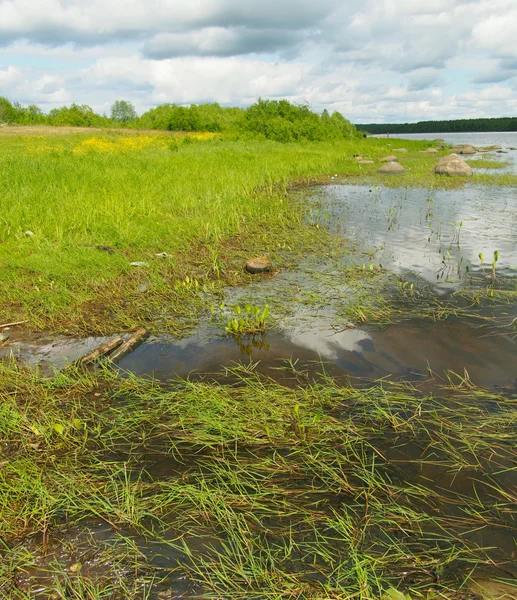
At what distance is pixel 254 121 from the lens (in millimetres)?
36094

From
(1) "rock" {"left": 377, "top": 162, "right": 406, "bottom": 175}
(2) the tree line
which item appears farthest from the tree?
(1) "rock" {"left": 377, "top": 162, "right": 406, "bottom": 175}

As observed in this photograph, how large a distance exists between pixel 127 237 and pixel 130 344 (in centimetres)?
371

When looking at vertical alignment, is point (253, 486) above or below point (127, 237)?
below

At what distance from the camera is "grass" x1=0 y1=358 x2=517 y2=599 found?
2.07 metres

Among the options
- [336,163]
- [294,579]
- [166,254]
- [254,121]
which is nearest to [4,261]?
[166,254]

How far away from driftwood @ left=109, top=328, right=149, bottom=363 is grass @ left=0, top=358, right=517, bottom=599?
0.47 meters

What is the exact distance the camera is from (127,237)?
7.61 metres

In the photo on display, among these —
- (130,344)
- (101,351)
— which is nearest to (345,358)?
(130,344)

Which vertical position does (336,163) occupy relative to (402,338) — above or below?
above

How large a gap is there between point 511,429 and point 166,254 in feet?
18.7

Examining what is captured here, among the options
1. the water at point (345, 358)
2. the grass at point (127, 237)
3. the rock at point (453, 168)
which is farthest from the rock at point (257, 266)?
the rock at point (453, 168)

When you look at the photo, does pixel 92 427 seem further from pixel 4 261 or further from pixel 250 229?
pixel 250 229

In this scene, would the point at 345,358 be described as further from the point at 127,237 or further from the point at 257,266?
the point at 127,237

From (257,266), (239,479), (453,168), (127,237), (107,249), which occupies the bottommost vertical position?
(239,479)
